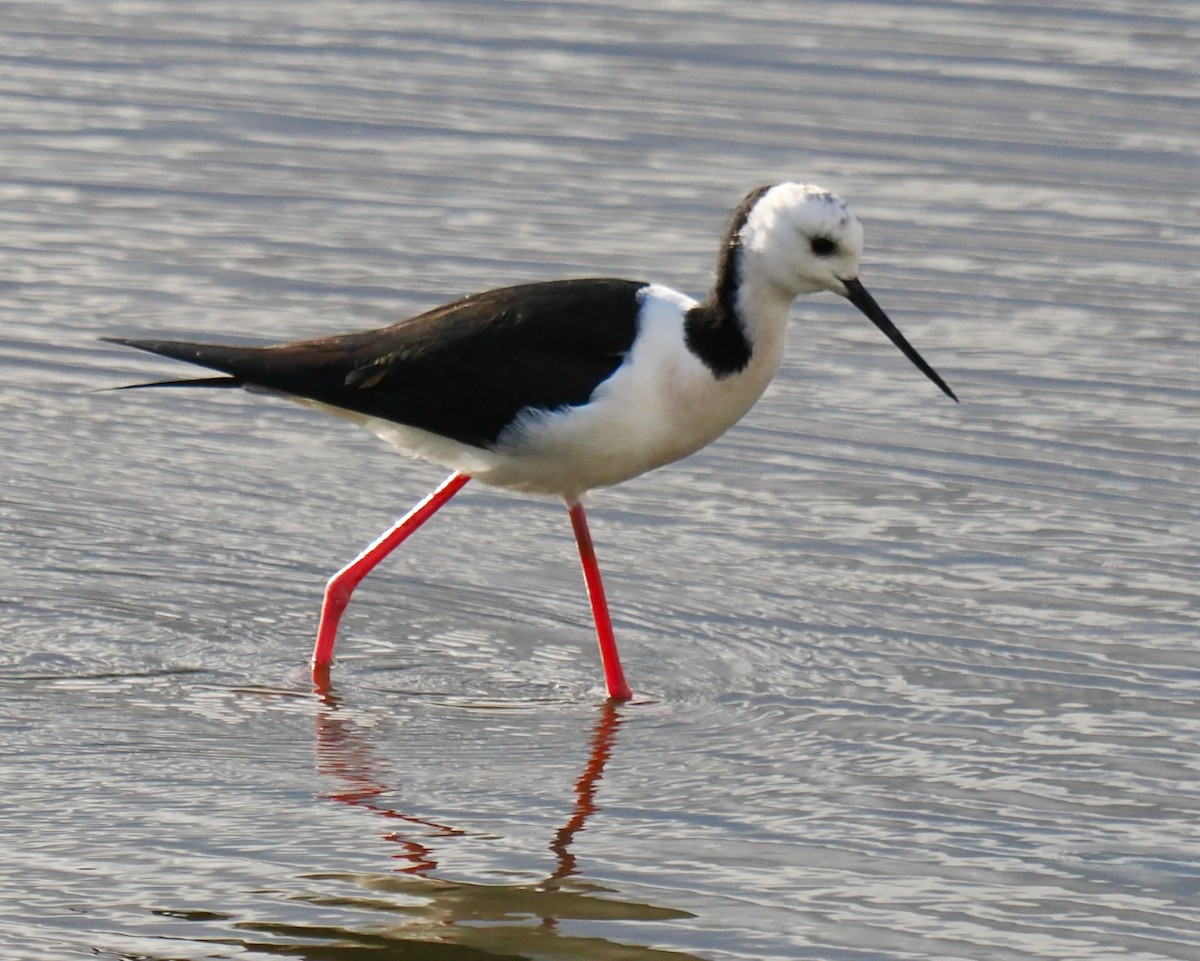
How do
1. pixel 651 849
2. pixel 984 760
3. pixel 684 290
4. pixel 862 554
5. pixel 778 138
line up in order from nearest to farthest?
pixel 651 849
pixel 984 760
pixel 862 554
pixel 684 290
pixel 778 138

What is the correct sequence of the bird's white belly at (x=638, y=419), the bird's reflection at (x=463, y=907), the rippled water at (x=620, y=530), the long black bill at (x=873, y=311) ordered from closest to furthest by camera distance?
1. the bird's reflection at (x=463, y=907)
2. the rippled water at (x=620, y=530)
3. the bird's white belly at (x=638, y=419)
4. the long black bill at (x=873, y=311)

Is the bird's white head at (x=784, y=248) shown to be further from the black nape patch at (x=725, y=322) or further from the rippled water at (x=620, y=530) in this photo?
the rippled water at (x=620, y=530)

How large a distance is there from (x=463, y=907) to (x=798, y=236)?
6.87ft

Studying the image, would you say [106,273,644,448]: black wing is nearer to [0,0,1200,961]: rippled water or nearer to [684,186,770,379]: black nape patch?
[684,186,770,379]: black nape patch

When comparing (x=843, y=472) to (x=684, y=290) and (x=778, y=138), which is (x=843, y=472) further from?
(x=778, y=138)

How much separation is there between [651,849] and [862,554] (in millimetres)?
1985

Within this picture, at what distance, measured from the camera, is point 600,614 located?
6.48 m

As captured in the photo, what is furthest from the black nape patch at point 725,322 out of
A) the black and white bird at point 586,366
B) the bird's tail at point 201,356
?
the bird's tail at point 201,356

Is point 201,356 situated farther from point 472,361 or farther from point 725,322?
point 725,322

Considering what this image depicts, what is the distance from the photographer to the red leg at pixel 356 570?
652 cm

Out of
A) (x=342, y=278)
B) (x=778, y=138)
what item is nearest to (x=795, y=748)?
(x=342, y=278)

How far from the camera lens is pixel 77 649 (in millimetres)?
6375

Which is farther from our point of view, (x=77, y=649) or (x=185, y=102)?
(x=185, y=102)

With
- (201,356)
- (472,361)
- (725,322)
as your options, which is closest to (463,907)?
(472,361)
